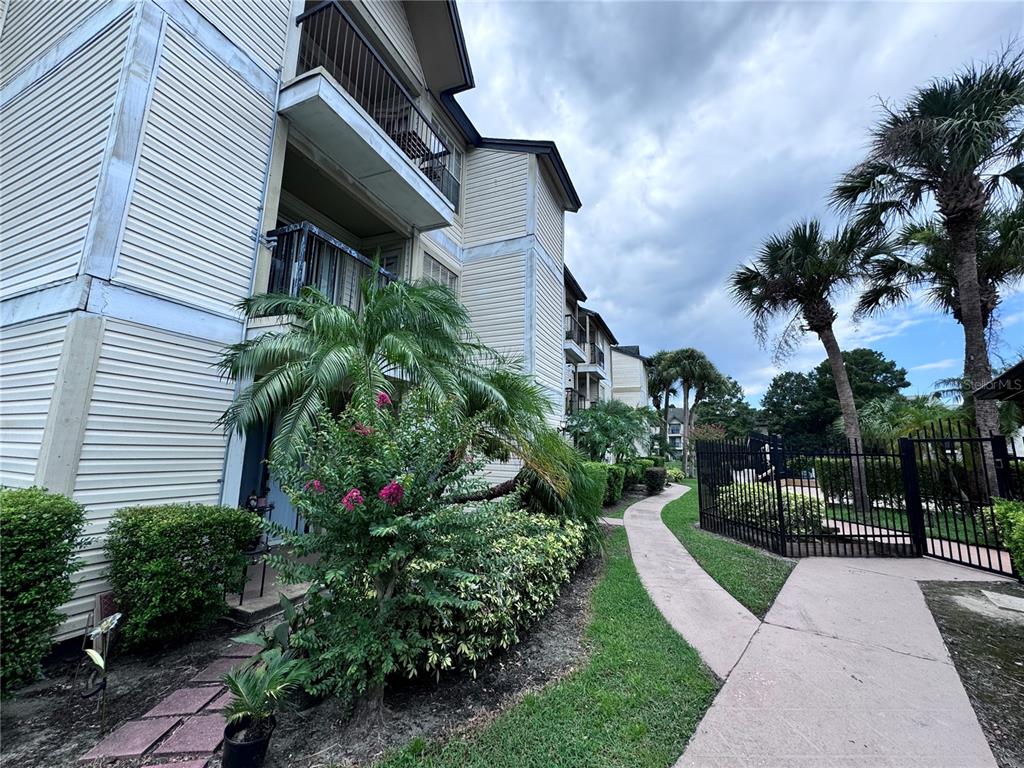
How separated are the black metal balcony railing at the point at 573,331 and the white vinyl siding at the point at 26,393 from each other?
1365 centimetres

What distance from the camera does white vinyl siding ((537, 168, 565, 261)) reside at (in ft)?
38.1

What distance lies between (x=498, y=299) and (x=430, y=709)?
9.35 metres

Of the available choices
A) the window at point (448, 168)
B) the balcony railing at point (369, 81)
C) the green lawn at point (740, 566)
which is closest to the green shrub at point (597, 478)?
the green lawn at point (740, 566)

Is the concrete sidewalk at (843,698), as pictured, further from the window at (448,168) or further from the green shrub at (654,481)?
the green shrub at (654,481)

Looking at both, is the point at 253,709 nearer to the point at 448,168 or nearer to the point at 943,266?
the point at 448,168

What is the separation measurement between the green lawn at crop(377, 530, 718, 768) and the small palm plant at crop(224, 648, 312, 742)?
73cm

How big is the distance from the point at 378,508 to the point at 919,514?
8.90 metres

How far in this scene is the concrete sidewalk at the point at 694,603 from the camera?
149 inches

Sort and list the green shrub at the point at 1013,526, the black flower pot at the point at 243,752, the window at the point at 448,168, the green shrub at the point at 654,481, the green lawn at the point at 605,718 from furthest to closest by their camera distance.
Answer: the green shrub at the point at 654,481 < the window at the point at 448,168 < the green shrub at the point at 1013,526 < the green lawn at the point at 605,718 < the black flower pot at the point at 243,752

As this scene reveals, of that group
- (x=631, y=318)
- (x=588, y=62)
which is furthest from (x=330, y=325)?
(x=631, y=318)

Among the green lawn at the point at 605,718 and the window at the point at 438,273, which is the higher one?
the window at the point at 438,273

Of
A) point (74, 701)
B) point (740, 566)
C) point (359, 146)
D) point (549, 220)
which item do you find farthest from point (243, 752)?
point (549, 220)

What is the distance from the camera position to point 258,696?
235 centimetres

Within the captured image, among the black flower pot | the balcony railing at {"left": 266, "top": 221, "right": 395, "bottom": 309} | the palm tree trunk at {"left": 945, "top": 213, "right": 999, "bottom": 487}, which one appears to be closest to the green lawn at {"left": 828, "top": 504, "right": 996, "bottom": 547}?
the palm tree trunk at {"left": 945, "top": 213, "right": 999, "bottom": 487}
